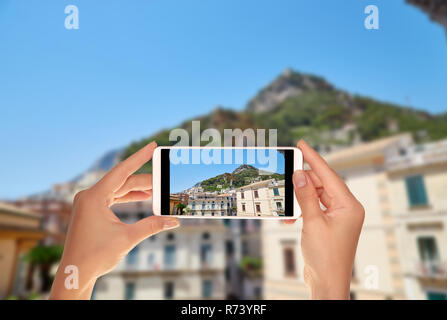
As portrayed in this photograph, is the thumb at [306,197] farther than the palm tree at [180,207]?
No

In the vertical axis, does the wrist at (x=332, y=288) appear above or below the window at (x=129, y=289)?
above

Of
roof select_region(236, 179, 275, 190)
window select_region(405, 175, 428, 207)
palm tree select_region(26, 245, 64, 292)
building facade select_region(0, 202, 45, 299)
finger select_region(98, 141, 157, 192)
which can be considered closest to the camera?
finger select_region(98, 141, 157, 192)

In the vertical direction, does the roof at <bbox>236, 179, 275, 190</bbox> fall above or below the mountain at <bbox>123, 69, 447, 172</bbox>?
below

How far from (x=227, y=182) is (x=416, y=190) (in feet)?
17.6

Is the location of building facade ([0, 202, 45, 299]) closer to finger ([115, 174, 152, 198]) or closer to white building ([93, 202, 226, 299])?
white building ([93, 202, 226, 299])

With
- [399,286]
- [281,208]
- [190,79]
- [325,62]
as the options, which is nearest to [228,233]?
[399,286]

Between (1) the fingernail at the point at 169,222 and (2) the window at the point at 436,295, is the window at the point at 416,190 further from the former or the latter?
(1) the fingernail at the point at 169,222

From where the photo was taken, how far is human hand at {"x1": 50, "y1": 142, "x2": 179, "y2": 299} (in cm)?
40

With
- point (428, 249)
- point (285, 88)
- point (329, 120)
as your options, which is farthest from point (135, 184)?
point (285, 88)

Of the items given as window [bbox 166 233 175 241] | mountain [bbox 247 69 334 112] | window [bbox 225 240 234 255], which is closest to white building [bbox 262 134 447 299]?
window [bbox 225 240 234 255]

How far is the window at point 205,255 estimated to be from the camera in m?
9.38

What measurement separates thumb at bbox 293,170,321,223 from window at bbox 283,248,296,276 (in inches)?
209

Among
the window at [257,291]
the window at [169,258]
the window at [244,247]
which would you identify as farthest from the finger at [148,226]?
the window at [244,247]

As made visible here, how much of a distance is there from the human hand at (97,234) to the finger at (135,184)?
0.30 feet
